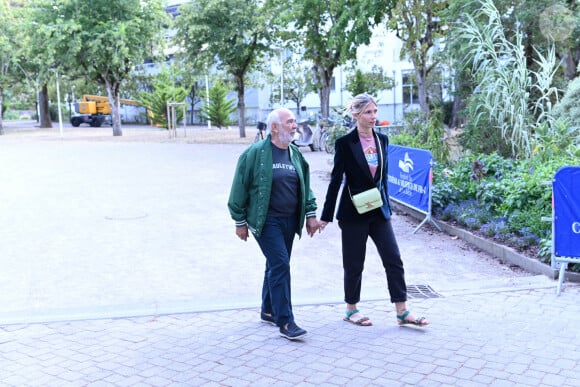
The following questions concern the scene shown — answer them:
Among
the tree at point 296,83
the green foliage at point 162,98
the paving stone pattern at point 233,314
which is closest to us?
the paving stone pattern at point 233,314

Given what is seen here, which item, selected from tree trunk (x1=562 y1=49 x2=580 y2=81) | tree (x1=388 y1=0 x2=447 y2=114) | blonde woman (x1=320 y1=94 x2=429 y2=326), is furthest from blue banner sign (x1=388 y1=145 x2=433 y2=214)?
tree trunk (x1=562 y1=49 x2=580 y2=81)

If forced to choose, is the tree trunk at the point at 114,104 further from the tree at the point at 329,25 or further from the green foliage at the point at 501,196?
the green foliage at the point at 501,196

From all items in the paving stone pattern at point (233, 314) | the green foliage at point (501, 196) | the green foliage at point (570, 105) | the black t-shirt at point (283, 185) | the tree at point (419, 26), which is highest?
the tree at point (419, 26)

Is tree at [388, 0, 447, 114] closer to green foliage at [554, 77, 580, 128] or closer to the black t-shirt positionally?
green foliage at [554, 77, 580, 128]

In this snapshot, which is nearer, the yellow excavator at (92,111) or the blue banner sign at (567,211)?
the blue banner sign at (567,211)

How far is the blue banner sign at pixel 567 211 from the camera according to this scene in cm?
571

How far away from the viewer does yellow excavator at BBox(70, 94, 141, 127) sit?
53344 mm

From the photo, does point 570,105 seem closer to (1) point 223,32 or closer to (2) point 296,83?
(1) point 223,32

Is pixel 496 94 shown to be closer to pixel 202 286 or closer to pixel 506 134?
pixel 506 134

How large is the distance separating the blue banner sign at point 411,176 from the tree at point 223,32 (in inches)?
666

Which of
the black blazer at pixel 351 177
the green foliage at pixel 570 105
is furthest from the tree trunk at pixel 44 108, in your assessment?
the black blazer at pixel 351 177

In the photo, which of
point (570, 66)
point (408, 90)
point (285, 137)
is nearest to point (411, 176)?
point (285, 137)

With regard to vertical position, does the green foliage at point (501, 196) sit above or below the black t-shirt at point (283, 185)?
below

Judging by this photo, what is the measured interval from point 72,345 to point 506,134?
7755 millimetres
